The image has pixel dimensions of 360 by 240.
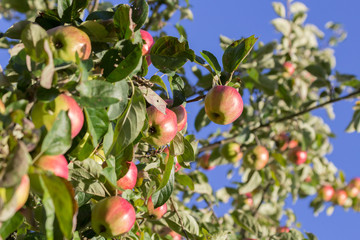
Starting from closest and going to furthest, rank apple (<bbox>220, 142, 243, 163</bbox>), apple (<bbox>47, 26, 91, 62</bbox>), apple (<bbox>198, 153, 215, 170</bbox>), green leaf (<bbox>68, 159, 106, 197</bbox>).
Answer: apple (<bbox>47, 26, 91, 62</bbox>) → green leaf (<bbox>68, 159, 106, 197</bbox>) → apple (<bbox>220, 142, 243, 163</bbox>) → apple (<bbox>198, 153, 215, 170</bbox>)

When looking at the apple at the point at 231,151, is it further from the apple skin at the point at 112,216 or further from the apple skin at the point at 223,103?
the apple skin at the point at 112,216

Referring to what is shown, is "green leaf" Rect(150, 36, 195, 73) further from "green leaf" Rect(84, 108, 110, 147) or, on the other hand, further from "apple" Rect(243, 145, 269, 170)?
"apple" Rect(243, 145, 269, 170)

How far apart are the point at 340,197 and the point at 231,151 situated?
250cm

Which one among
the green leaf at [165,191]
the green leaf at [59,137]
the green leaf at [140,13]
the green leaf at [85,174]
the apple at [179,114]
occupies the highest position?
the green leaf at [140,13]

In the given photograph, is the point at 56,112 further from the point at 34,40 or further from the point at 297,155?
the point at 297,155

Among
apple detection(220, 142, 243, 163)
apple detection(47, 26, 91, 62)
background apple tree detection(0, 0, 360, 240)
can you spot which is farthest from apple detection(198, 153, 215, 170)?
apple detection(47, 26, 91, 62)

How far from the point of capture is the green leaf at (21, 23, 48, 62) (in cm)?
108

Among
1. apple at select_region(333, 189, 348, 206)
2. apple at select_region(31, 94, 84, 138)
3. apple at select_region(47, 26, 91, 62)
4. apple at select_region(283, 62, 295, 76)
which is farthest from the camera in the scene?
apple at select_region(333, 189, 348, 206)

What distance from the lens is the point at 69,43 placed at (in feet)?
3.95

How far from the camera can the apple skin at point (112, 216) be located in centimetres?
129

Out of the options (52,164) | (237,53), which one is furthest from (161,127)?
(52,164)

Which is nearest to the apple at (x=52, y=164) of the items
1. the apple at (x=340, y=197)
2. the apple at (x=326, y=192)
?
the apple at (x=326, y=192)

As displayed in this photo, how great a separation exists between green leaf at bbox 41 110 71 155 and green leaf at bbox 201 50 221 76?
0.74m

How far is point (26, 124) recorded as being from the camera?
89 cm
